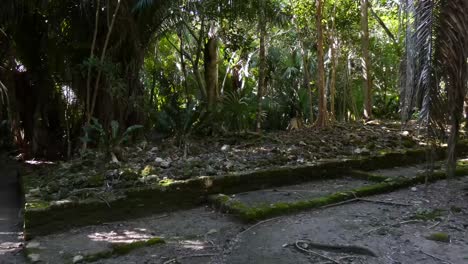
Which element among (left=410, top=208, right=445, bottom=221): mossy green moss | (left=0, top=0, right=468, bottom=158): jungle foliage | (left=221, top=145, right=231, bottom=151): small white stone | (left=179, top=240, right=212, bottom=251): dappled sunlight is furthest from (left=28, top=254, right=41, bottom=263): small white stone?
(left=221, top=145, right=231, bottom=151): small white stone

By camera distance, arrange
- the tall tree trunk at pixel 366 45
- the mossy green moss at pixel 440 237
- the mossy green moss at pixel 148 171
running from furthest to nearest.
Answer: the tall tree trunk at pixel 366 45
the mossy green moss at pixel 148 171
the mossy green moss at pixel 440 237

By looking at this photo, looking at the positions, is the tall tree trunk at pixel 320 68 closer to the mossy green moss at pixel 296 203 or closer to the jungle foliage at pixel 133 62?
the jungle foliage at pixel 133 62

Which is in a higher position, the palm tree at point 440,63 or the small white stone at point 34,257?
the palm tree at point 440,63

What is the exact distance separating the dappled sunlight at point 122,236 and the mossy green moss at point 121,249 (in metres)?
0.12

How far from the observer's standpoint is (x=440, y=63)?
4625mm

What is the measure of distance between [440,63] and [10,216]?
510cm

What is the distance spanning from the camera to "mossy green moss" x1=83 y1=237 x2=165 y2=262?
12.5 feet

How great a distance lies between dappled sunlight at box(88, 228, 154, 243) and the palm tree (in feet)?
9.91

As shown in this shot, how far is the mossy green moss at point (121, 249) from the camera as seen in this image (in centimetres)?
380

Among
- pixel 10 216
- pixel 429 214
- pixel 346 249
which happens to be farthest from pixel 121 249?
pixel 429 214

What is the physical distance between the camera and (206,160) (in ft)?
20.7

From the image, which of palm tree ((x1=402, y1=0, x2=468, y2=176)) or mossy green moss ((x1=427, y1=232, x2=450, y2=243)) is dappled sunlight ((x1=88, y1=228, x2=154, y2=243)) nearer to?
mossy green moss ((x1=427, y1=232, x2=450, y2=243))

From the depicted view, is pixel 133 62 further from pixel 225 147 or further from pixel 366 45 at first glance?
pixel 366 45

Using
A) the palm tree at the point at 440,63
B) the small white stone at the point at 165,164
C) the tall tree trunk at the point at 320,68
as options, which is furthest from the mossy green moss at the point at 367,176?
the tall tree trunk at the point at 320,68
